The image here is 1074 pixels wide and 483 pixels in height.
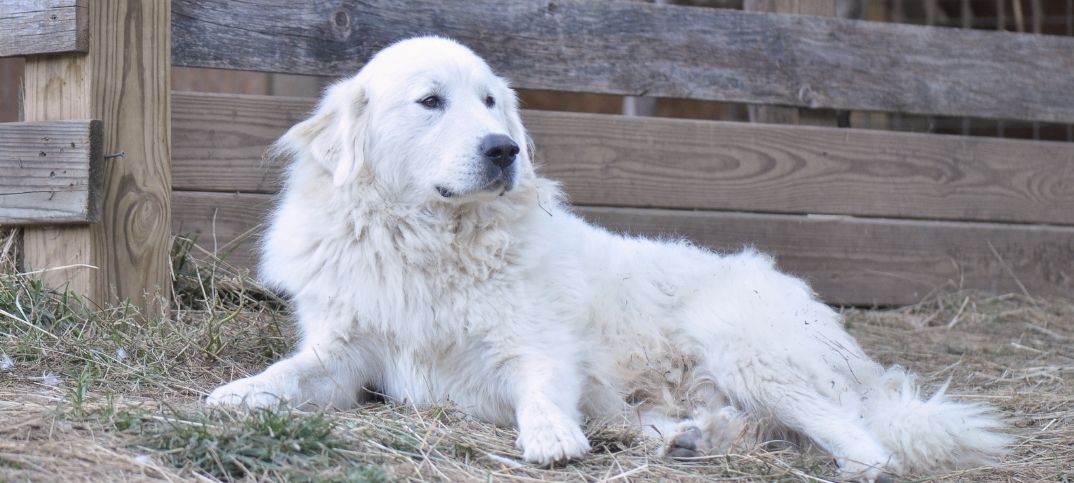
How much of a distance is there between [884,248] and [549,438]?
11.0 ft

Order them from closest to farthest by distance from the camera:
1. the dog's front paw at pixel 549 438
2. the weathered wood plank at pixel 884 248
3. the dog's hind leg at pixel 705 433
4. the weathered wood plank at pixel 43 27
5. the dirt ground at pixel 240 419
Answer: the dirt ground at pixel 240 419 → the dog's front paw at pixel 549 438 → the dog's hind leg at pixel 705 433 → the weathered wood plank at pixel 43 27 → the weathered wood plank at pixel 884 248

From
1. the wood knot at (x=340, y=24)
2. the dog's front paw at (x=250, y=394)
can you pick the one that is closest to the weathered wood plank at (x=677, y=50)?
the wood knot at (x=340, y=24)

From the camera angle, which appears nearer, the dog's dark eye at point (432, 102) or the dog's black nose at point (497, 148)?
the dog's black nose at point (497, 148)

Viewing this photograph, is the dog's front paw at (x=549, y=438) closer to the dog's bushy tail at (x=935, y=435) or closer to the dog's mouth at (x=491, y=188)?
the dog's mouth at (x=491, y=188)

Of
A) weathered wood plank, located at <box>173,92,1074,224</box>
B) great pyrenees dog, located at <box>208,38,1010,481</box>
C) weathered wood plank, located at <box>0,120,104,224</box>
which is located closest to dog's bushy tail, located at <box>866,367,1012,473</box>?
great pyrenees dog, located at <box>208,38,1010,481</box>

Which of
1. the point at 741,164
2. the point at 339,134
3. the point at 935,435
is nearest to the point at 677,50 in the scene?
the point at 741,164

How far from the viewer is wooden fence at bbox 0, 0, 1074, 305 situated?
3984mm

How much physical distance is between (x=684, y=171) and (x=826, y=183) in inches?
31.8

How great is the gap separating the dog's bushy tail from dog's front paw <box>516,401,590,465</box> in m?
0.98

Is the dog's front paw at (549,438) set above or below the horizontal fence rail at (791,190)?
below

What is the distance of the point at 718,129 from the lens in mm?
5344

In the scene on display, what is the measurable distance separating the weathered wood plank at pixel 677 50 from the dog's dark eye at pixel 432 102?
4.06ft

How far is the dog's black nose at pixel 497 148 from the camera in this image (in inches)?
133

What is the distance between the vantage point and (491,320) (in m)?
3.40
